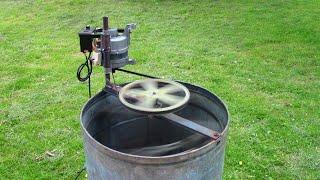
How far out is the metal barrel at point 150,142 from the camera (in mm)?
2281

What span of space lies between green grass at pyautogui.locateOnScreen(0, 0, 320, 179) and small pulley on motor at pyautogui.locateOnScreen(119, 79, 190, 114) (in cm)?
159

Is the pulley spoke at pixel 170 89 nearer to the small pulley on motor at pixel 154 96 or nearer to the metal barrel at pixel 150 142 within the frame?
the small pulley on motor at pixel 154 96

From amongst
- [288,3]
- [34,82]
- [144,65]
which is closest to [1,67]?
[34,82]

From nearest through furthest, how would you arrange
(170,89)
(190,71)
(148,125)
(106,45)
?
(106,45)
(170,89)
(148,125)
(190,71)

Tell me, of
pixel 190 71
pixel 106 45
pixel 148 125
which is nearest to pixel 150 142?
pixel 148 125

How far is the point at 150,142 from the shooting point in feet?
10.4

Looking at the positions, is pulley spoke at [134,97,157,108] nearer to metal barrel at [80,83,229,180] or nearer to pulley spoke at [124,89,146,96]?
pulley spoke at [124,89,146,96]

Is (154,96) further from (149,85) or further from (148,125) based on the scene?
(148,125)

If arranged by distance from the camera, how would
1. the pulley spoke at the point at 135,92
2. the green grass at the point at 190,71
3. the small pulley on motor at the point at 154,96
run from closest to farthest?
the small pulley on motor at the point at 154,96, the pulley spoke at the point at 135,92, the green grass at the point at 190,71

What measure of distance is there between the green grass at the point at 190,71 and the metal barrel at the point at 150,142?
1.23 m

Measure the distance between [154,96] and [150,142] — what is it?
21.2 inches

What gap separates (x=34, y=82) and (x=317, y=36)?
4603 mm

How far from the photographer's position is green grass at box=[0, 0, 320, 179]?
4.37 meters

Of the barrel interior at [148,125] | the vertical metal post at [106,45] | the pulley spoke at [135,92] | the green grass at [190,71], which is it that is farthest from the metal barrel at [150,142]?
the green grass at [190,71]
